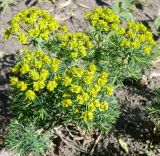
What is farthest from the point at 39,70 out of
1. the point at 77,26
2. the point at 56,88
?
the point at 77,26

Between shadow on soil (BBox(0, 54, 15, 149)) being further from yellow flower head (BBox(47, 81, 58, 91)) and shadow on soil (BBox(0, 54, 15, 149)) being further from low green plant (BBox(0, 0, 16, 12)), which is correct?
yellow flower head (BBox(47, 81, 58, 91))

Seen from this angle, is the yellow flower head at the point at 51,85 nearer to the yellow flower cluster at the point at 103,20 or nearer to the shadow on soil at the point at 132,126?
the yellow flower cluster at the point at 103,20

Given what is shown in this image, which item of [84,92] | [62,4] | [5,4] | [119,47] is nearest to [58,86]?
[84,92]

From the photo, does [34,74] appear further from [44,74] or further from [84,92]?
[84,92]

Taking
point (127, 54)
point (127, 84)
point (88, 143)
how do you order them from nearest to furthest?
point (127, 54) → point (88, 143) → point (127, 84)

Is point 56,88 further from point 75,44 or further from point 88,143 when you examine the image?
point 88,143

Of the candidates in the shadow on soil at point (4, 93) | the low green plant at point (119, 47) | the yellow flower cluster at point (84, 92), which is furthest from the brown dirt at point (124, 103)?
the yellow flower cluster at point (84, 92)
